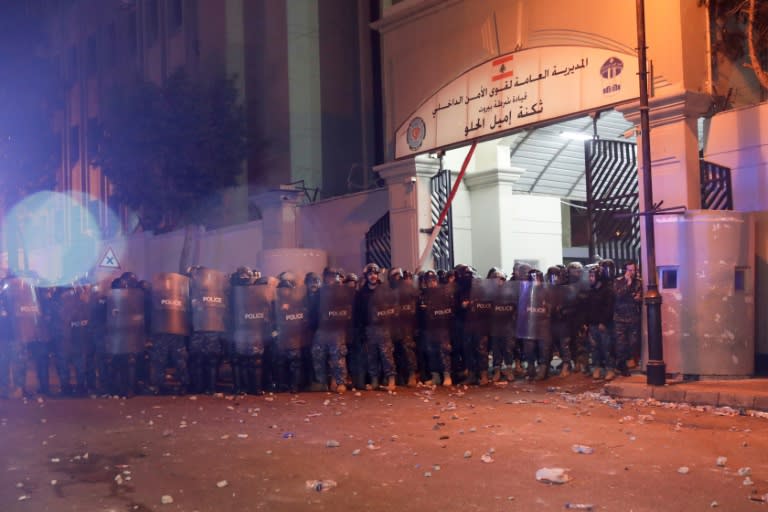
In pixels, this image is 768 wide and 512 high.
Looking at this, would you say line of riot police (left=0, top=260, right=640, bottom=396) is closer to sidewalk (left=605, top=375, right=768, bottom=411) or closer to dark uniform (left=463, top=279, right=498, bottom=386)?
dark uniform (left=463, top=279, right=498, bottom=386)

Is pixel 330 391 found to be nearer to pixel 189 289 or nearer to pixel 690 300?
pixel 189 289

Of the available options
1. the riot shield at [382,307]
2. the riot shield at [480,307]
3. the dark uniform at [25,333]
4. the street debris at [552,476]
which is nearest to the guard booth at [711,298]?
the riot shield at [480,307]

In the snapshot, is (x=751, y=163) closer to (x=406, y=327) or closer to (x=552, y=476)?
(x=406, y=327)

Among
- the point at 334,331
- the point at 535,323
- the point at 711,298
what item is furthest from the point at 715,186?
the point at 334,331

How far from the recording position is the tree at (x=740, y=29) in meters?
12.9

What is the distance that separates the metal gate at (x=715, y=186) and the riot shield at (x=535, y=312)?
9.64ft

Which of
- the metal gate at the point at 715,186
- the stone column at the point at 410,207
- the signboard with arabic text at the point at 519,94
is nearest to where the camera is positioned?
the metal gate at the point at 715,186

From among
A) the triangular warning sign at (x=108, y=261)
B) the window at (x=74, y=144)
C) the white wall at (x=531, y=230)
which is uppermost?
the window at (x=74, y=144)

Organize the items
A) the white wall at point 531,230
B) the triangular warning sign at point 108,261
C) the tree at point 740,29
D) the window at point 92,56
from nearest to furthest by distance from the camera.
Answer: the tree at point 740,29 < the triangular warning sign at point 108,261 < the white wall at point 531,230 < the window at point 92,56

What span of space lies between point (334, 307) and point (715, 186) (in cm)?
623

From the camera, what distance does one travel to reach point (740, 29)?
13812mm

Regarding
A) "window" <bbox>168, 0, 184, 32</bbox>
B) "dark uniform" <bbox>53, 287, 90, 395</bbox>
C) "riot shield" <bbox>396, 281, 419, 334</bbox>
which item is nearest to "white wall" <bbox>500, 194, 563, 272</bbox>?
"riot shield" <bbox>396, 281, 419, 334</bbox>

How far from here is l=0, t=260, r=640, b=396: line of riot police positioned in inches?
499

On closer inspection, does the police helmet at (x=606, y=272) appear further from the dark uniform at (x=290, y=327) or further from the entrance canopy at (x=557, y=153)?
the entrance canopy at (x=557, y=153)
